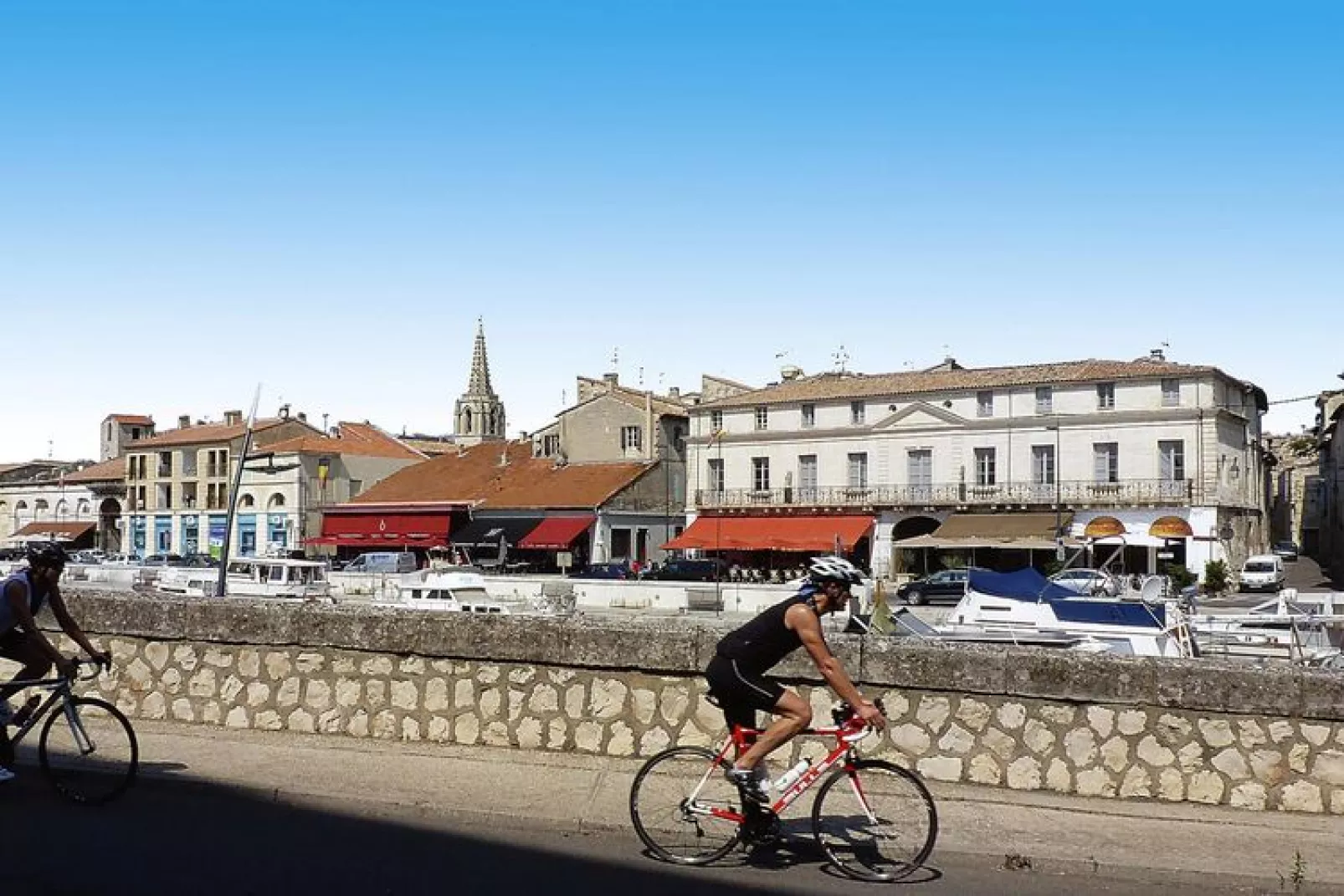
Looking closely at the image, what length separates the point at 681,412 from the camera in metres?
68.1

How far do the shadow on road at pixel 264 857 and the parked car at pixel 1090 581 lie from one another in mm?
26024

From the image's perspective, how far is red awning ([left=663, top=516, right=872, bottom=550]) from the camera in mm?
54094

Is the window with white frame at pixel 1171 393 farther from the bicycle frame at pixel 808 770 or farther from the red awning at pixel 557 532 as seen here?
the bicycle frame at pixel 808 770

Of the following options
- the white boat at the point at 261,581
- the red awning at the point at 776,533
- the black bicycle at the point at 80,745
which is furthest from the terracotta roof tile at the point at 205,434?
the black bicycle at the point at 80,745

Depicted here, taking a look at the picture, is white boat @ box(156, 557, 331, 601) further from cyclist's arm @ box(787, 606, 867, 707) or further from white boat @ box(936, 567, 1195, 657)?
cyclist's arm @ box(787, 606, 867, 707)

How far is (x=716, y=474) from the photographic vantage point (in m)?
61.4

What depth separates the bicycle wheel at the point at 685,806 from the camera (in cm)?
661

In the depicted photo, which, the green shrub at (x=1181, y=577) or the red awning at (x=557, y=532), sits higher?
the red awning at (x=557, y=532)

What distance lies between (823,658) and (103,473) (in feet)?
304

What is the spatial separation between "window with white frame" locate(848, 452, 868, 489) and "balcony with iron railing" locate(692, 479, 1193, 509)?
46 cm

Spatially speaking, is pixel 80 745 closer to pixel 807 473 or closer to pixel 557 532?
pixel 557 532

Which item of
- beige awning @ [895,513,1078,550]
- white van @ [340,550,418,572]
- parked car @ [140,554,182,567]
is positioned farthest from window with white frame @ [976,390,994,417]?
parked car @ [140,554,182,567]

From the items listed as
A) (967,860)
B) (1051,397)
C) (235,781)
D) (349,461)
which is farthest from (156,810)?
(349,461)

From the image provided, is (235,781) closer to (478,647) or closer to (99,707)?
(99,707)
